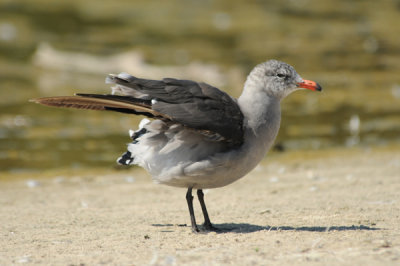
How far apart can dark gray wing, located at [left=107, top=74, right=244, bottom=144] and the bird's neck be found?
3.4 inches

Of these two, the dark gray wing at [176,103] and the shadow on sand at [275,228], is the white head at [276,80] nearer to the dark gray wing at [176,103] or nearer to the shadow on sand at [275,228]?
the dark gray wing at [176,103]

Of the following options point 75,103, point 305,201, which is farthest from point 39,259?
point 305,201

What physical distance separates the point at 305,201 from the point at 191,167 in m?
2.22

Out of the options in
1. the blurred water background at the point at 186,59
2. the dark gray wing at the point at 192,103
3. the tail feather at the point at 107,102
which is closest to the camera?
the tail feather at the point at 107,102

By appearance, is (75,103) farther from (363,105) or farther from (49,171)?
(363,105)

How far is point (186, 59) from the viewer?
70.0 feet

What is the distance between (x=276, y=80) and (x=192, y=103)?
0.94 meters

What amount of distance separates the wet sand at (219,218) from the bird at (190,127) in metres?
0.60

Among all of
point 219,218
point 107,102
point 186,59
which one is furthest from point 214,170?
point 186,59

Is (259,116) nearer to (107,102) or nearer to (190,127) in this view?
(190,127)

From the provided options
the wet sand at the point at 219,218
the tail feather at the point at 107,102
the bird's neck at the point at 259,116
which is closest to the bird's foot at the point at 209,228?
the wet sand at the point at 219,218

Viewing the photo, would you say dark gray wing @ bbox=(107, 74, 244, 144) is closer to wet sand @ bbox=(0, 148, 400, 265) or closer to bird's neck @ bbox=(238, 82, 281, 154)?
bird's neck @ bbox=(238, 82, 281, 154)

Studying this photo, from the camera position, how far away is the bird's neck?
6.00 m

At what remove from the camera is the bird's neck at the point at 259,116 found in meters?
6.00
